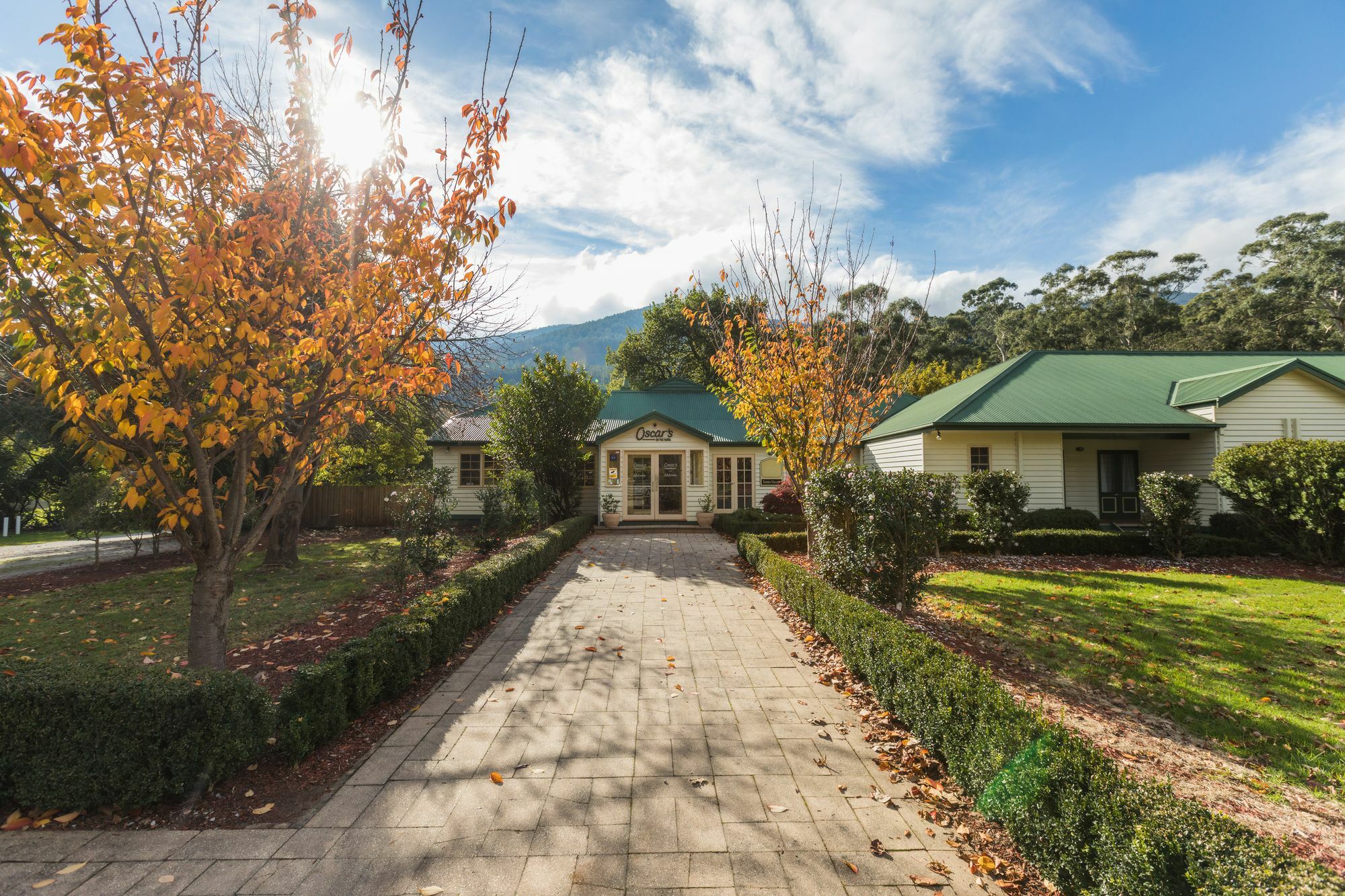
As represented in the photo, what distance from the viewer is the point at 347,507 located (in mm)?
19953

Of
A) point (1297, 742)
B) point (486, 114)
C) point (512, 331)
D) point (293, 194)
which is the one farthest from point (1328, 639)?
point (512, 331)

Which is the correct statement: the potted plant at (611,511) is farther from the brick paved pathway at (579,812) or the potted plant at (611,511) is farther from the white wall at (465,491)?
the brick paved pathway at (579,812)

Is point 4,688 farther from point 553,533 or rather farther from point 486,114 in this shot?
point 553,533

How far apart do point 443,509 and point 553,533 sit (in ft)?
10.3

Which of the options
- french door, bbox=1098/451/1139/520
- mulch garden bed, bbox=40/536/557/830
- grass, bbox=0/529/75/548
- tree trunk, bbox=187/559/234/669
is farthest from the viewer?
grass, bbox=0/529/75/548

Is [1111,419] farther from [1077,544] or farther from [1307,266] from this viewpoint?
[1307,266]

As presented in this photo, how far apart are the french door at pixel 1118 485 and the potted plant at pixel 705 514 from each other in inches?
453

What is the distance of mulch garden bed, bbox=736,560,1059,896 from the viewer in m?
2.78

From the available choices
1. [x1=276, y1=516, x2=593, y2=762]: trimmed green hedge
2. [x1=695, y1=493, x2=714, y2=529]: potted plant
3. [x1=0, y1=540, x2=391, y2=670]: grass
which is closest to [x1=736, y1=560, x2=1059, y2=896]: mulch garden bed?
[x1=276, y1=516, x2=593, y2=762]: trimmed green hedge

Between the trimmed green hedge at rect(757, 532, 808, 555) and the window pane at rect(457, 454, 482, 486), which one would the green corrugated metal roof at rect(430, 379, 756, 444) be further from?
the trimmed green hedge at rect(757, 532, 808, 555)

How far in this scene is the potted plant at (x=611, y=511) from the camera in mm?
18344

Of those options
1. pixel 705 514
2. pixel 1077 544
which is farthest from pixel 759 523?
pixel 1077 544

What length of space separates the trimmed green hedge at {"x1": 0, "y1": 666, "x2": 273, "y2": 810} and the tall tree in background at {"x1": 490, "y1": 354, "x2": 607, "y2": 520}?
12.4 metres

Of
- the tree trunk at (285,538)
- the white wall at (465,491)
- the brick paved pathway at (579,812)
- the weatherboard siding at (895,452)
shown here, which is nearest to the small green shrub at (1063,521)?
the weatherboard siding at (895,452)
